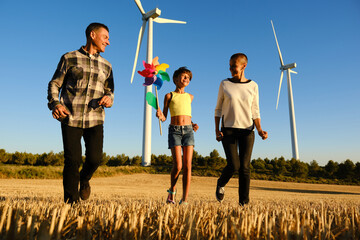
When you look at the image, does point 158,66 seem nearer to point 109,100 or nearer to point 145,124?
point 109,100

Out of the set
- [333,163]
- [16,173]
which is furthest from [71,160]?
[333,163]

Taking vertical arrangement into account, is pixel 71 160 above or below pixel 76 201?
above

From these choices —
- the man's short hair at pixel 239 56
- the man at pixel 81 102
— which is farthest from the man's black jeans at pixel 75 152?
the man's short hair at pixel 239 56

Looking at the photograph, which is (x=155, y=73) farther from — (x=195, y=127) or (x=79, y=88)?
(x=79, y=88)

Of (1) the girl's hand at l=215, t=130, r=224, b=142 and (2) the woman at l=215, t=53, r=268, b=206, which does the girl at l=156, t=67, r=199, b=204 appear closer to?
(1) the girl's hand at l=215, t=130, r=224, b=142

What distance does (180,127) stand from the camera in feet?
13.3

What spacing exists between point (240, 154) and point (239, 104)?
755 mm

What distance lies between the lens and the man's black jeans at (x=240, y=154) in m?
3.91

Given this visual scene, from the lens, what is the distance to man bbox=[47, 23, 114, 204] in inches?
121

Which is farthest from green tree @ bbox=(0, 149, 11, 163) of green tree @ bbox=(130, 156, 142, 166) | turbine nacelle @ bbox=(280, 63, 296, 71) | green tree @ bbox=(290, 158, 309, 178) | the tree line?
turbine nacelle @ bbox=(280, 63, 296, 71)

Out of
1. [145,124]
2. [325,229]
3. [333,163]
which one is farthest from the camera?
[145,124]

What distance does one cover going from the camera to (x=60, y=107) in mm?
2973

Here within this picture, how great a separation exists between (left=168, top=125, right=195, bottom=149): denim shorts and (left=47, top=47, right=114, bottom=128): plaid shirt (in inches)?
43.1

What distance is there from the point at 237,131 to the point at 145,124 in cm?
1984
